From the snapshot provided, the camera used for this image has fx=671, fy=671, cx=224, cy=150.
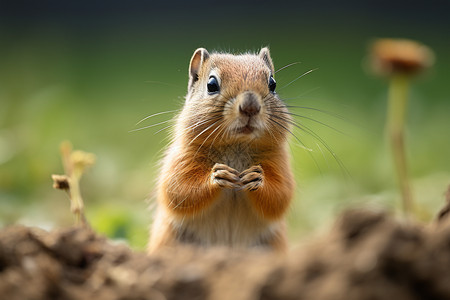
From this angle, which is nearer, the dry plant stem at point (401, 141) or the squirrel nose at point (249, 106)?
the squirrel nose at point (249, 106)

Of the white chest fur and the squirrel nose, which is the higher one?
the squirrel nose

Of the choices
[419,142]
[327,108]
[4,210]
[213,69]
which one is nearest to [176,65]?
[327,108]

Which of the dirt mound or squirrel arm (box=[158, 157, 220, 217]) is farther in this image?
squirrel arm (box=[158, 157, 220, 217])

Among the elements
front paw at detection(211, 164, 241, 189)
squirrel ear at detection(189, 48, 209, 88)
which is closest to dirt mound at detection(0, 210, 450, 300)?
front paw at detection(211, 164, 241, 189)

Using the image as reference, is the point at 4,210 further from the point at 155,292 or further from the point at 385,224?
the point at 385,224

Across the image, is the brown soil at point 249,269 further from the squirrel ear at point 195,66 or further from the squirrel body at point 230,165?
the squirrel ear at point 195,66

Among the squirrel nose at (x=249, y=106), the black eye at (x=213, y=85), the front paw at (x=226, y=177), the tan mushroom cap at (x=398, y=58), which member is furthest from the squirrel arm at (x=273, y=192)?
the tan mushroom cap at (x=398, y=58)

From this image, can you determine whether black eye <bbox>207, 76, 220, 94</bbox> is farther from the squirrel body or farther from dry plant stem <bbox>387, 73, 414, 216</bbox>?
dry plant stem <bbox>387, 73, 414, 216</bbox>
